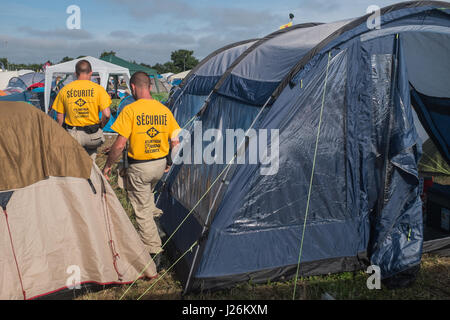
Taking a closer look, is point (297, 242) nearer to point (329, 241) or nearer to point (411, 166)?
point (329, 241)

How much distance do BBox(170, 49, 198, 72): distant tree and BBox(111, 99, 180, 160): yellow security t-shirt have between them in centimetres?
6692

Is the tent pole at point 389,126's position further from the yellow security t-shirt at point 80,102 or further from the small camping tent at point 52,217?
the yellow security t-shirt at point 80,102

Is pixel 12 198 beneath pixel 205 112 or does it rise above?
beneath

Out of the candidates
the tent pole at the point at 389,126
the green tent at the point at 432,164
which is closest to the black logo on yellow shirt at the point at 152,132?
the tent pole at the point at 389,126

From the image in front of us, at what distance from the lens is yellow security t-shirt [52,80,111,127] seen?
5.23m

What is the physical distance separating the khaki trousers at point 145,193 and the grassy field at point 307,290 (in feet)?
1.37

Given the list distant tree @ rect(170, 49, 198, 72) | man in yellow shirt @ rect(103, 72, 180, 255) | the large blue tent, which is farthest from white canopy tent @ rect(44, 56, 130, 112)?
distant tree @ rect(170, 49, 198, 72)

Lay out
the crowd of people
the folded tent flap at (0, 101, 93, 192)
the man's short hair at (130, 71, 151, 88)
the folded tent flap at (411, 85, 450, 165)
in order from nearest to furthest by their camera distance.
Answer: the folded tent flap at (0, 101, 93, 192) → the crowd of people → the man's short hair at (130, 71, 151, 88) → the folded tent flap at (411, 85, 450, 165)

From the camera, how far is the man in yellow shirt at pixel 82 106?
5238 mm

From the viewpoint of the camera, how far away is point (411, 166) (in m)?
3.67
